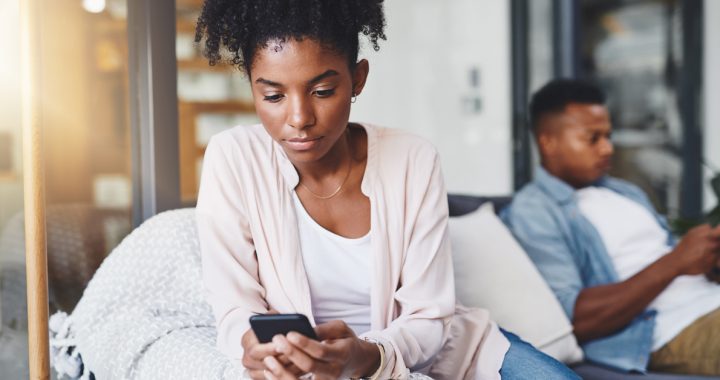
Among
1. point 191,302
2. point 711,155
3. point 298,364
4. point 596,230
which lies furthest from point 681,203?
point 298,364

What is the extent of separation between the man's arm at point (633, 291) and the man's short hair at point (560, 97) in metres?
0.63

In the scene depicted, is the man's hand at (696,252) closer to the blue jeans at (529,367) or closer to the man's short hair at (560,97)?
the man's short hair at (560,97)

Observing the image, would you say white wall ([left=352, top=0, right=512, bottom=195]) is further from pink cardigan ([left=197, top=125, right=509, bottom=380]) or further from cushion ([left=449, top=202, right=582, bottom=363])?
pink cardigan ([left=197, top=125, right=509, bottom=380])

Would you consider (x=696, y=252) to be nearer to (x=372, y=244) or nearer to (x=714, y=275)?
(x=714, y=275)

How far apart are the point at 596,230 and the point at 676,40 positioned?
3.16m

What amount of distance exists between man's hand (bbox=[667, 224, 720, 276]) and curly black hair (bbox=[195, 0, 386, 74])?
1243mm

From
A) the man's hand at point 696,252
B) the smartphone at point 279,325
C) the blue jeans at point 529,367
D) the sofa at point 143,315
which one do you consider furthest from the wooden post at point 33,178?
the man's hand at point 696,252

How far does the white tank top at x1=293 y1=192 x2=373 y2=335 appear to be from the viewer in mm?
1516

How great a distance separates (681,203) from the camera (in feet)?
16.3

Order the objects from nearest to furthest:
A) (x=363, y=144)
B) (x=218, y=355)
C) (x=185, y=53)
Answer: (x=218, y=355) → (x=363, y=144) → (x=185, y=53)

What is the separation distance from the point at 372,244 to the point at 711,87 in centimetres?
417

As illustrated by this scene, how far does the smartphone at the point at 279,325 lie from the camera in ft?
3.64

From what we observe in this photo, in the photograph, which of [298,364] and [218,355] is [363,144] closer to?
[218,355]

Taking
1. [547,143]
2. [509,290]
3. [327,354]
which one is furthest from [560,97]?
[327,354]
